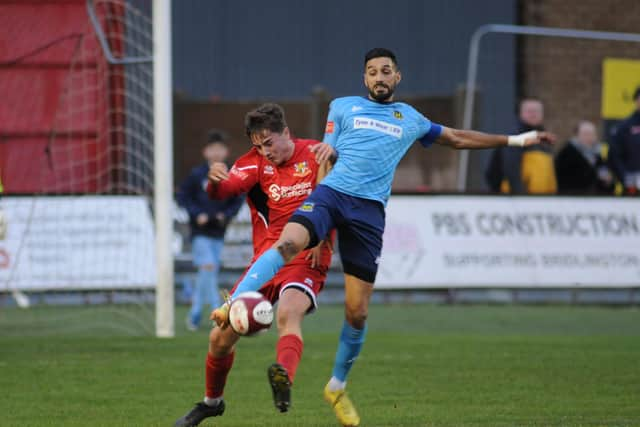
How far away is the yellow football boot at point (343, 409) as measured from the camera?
732 cm

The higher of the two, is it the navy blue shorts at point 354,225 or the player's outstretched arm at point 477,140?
the player's outstretched arm at point 477,140

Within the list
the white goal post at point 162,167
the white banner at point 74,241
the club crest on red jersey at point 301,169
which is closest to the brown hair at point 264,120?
the club crest on red jersey at point 301,169

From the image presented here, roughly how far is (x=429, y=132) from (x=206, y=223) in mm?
7444

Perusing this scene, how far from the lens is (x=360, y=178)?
7.64 meters

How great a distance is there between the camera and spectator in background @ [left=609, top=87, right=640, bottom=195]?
17.6 m

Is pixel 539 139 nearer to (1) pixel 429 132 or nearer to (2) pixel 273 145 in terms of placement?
(1) pixel 429 132

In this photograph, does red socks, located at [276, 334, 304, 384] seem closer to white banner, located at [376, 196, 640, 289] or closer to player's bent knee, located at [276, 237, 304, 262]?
player's bent knee, located at [276, 237, 304, 262]

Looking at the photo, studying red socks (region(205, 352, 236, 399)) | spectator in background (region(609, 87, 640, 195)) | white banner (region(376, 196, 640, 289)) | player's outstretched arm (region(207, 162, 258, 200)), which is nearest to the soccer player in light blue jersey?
player's outstretched arm (region(207, 162, 258, 200))

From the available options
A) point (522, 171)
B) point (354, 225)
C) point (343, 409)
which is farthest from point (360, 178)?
point (522, 171)

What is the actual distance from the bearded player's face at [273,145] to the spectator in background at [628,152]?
10.9 m

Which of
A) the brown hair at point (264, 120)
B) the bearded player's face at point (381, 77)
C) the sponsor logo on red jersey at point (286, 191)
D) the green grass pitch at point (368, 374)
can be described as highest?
the bearded player's face at point (381, 77)

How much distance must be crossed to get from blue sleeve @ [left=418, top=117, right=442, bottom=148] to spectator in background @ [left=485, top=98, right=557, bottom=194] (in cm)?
926

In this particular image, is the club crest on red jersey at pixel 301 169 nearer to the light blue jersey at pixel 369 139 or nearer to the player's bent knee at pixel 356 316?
the light blue jersey at pixel 369 139

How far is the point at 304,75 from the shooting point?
76.6 feet
